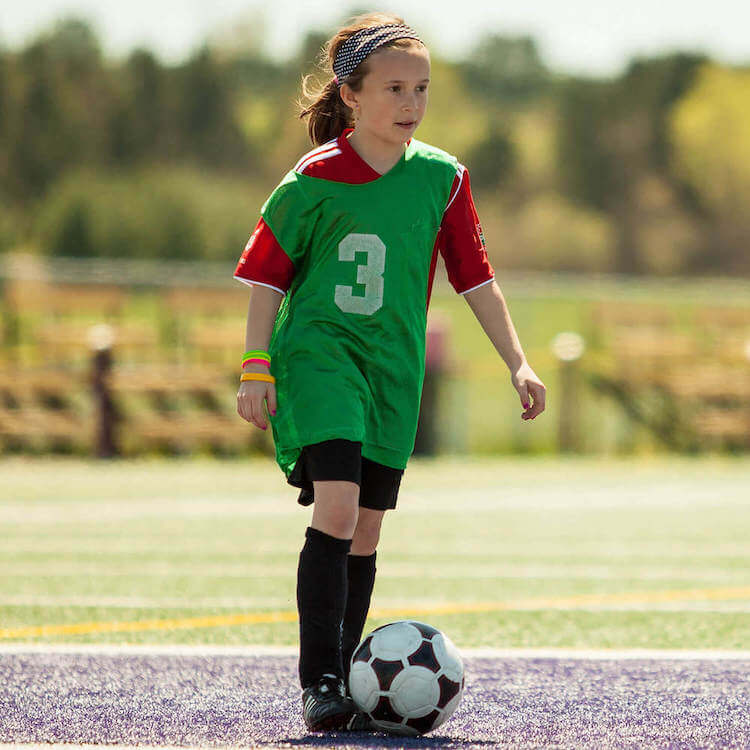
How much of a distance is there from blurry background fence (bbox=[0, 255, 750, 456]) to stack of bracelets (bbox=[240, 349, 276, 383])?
13.4 m

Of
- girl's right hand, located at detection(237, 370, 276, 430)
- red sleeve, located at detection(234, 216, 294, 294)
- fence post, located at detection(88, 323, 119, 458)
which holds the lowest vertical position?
fence post, located at detection(88, 323, 119, 458)

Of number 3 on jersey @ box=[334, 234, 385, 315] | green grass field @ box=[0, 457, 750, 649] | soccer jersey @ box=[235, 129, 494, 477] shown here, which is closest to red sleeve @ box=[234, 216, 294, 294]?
soccer jersey @ box=[235, 129, 494, 477]

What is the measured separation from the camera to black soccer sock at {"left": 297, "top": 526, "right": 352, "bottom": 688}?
3896 millimetres

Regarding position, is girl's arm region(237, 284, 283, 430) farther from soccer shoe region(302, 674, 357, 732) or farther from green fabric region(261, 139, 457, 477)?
soccer shoe region(302, 674, 357, 732)

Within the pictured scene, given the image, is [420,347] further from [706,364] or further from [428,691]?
[706,364]

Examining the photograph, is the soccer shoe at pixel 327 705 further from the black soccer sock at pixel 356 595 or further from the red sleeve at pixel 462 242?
the red sleeve at pixel 462 242

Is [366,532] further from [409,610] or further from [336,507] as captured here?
[409,610]

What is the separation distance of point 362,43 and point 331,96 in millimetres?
237

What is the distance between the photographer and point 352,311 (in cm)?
396

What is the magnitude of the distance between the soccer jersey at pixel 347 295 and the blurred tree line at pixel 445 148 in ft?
184

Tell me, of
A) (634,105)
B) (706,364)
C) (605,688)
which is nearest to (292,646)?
(605,688)

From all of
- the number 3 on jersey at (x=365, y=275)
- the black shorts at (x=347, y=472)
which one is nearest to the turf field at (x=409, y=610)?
the black shorts at (x=347, y=472)

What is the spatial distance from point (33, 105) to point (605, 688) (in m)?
64.2

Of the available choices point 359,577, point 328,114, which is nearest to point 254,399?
point 359,577
